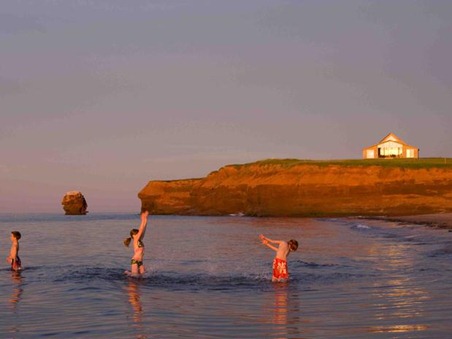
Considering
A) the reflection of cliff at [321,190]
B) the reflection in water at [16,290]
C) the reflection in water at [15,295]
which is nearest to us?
the reflection in water at [15,295]

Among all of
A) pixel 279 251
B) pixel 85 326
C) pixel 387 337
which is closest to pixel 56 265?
pixel 279 251

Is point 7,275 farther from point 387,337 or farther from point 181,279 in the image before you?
point 387,337

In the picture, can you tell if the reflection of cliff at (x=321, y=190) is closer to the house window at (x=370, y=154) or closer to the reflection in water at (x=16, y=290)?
the house window at (x=370, y=154)

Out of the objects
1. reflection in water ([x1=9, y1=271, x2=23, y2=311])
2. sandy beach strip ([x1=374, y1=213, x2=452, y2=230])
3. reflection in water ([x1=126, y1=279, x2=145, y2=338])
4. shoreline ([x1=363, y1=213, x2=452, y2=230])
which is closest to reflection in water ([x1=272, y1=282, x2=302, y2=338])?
reflection in water ([x1=126, y1=279, x2=145, y2=338])

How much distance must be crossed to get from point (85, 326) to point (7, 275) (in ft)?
33.2

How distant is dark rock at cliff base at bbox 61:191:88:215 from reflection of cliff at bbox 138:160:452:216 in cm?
4647

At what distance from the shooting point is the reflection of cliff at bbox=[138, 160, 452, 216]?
9119 cm

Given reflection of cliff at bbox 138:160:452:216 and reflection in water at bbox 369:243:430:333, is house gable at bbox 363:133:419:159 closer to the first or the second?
reflection of cliff at bbox 138:160:452:216

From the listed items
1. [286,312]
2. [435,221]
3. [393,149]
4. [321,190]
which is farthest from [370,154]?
[286,312]

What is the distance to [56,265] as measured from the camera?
932 inches

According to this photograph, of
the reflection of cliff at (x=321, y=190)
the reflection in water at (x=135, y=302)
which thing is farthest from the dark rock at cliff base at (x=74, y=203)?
the reflection in water at (x=135, y=302)

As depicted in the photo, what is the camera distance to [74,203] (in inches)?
6142

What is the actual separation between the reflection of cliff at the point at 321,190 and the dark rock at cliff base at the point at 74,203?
152 ft

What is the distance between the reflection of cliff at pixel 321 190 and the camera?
3590 inches
